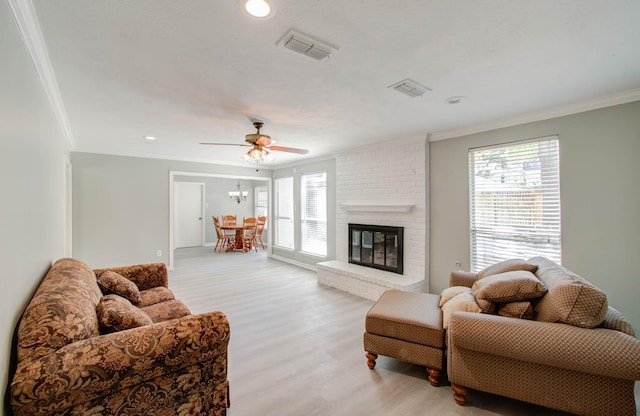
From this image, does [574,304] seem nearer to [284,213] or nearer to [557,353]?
[557,353]

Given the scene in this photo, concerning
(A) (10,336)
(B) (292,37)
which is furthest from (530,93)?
(A) (10,336)

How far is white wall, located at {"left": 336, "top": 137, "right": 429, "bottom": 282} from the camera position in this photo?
4078mm

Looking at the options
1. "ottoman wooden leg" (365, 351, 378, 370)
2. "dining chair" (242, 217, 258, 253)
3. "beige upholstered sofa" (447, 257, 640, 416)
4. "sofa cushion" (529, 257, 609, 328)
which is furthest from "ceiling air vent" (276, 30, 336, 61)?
"dining chair" (242, 217, 258, 253)

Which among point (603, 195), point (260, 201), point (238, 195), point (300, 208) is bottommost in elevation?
point (300, 208)

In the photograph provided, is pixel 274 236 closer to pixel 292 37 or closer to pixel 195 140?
pixel 195 140

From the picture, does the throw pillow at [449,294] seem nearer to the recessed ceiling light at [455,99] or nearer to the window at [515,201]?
the window at [515,201]

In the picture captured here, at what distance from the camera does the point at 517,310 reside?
73.0 inches

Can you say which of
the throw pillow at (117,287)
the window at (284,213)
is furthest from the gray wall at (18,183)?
the window at (284,213)

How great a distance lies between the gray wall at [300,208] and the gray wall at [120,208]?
7.89 ft

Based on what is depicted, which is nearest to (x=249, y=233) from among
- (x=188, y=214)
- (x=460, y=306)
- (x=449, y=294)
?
(x=188, y=214)

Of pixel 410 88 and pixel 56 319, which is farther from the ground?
pixel 410 88

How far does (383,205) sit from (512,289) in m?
2.65

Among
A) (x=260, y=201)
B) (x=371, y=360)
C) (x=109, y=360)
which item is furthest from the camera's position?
(x=260, y=201)

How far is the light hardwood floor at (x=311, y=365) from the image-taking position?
1.91 meters
